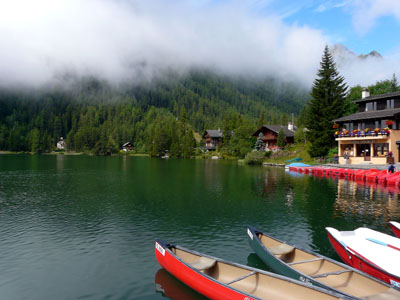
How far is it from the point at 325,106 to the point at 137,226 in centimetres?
6664

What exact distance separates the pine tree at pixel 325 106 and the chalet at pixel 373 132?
4618 millimetres

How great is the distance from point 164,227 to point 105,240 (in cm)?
444

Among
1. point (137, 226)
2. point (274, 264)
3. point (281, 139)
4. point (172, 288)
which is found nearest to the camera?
point (172, 288)

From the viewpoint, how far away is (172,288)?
43.3 ft

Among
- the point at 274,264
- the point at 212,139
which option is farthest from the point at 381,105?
the point at 212,139

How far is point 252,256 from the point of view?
1655 cm

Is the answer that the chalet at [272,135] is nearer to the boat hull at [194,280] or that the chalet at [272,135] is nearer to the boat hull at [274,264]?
the boat hull at [274,264]

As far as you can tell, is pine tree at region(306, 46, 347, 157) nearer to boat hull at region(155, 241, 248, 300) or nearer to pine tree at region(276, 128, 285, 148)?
pine tree at region(276, 128, 285, 148)

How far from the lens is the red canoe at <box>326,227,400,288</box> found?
12.1 m

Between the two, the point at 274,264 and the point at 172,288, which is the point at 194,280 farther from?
the point at 274,264

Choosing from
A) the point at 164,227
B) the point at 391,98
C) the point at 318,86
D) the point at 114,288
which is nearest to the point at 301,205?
the point at 164,227

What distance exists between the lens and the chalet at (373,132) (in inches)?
2283

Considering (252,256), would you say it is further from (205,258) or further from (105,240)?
(105,240)

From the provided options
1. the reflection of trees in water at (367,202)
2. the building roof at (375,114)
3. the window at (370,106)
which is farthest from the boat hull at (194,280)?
the window at (370,106)
